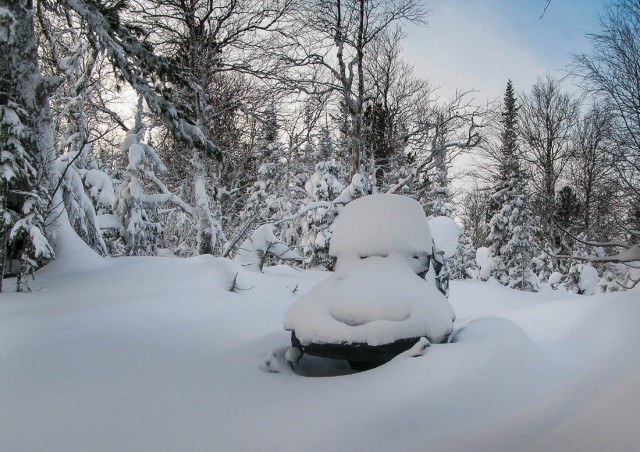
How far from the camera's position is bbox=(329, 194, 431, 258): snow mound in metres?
4.31

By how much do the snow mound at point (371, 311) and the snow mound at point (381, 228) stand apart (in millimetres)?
363

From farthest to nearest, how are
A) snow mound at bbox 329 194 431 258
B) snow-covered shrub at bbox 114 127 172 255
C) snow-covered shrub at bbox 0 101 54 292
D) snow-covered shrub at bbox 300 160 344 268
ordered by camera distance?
snow-covered shrub at bbox 300 160 344 268, snow-covered shrub at bbox 114 127 172 255, snow-covered shrub at bbox 0 101 54 292, snow mound at bbox 329 194 431 258

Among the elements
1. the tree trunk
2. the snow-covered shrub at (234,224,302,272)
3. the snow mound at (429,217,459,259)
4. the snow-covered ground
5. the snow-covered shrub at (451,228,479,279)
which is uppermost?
the tree trunk

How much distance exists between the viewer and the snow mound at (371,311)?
3.35 metres

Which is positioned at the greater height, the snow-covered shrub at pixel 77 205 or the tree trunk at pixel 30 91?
the tree trunk at pixel 30 91

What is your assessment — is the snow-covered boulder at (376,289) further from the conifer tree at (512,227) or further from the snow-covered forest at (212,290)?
the conifer tree at (512,227)

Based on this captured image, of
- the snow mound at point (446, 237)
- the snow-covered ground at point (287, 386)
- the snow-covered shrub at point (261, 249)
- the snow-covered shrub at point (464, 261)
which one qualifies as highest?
the snow mound at point (446, 237)

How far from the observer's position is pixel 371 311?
348 centimetres

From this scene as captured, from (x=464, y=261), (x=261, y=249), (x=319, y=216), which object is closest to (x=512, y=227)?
(x=464, y=261)

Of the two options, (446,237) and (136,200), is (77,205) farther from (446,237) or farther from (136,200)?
(446,237)

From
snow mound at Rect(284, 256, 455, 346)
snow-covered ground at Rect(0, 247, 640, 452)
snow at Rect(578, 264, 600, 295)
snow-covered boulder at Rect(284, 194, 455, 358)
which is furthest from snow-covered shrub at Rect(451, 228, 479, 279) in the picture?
snow mound at Rect(284, 256, 455, 346)

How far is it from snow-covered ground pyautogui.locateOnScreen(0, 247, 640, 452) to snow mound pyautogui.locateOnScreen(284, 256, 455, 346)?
24 cm

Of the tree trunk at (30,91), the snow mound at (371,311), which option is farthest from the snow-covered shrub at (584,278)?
the tree trunk at (30,91)

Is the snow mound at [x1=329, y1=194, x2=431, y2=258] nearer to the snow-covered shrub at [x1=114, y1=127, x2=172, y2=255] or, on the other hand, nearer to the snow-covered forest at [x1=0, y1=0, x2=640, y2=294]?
the snow-covered forest at [x1=0, y1=0, x2=640, y2=294]
